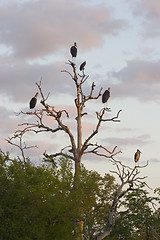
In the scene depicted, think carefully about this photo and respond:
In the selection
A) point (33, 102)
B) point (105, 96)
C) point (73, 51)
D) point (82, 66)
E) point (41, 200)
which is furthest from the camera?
point (73, 51)

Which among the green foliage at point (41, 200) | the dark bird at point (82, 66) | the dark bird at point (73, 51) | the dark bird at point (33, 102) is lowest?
the green foliage at point (41, 200)

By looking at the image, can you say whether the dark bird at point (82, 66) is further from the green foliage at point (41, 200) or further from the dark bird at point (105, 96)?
the green foliage at point (41, 200)

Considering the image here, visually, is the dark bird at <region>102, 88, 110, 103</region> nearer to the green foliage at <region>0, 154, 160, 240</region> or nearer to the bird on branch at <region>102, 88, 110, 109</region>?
the bird on branch at <region>102, 88, 110, 109</region>

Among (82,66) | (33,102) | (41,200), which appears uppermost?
(82,66)

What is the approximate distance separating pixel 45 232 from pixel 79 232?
2101 mm

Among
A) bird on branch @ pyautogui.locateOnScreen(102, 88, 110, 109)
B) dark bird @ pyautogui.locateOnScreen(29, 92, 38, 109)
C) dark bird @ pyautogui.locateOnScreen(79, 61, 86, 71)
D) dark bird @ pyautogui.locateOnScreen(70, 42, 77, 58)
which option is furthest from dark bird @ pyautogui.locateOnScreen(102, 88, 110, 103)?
dark bird @ pyautogui.locateOnScreen(29, 92, 38, 109)

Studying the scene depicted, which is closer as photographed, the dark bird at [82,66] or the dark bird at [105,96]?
the dark bird at [105,96]

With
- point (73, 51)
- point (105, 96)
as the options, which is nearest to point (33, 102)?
point (73, 51)

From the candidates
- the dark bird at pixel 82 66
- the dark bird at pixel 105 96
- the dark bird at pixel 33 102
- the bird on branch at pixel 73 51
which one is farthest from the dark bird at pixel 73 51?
the dark bird at pixel 33 102

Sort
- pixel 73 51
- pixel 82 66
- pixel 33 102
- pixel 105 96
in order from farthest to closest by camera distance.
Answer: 1. pixel 73 51
2. pixel 82 66
3. pixel 33 102
4. pixel 105 96

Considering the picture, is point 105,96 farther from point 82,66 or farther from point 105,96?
point 82,66

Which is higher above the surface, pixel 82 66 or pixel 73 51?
pixel 73 51

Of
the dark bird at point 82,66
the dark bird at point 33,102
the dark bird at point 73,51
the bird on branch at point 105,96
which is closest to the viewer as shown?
the bird on branch at point 105,96

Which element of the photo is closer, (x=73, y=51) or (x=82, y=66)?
(x=82, y=66)
